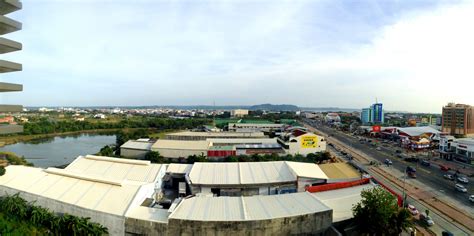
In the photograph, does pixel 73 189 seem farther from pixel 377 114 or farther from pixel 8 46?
pixel 377 114

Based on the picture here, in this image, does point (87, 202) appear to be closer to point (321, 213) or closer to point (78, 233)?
point (78, 233)

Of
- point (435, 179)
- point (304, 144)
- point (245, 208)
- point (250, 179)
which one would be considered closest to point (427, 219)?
point (250, 179)

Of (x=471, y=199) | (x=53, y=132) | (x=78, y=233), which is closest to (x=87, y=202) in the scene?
(x=78, y=233)

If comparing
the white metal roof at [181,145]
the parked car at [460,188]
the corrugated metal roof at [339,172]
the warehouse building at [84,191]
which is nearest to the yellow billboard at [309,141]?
the corrugated metal roof at [339,172]

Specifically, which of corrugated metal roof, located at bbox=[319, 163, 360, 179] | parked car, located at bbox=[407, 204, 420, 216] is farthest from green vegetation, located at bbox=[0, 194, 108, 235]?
parked car, located at bbox=[407, 204, 420, 216]

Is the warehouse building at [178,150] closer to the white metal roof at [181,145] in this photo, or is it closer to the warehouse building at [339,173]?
the white metal roof at [181,145]
